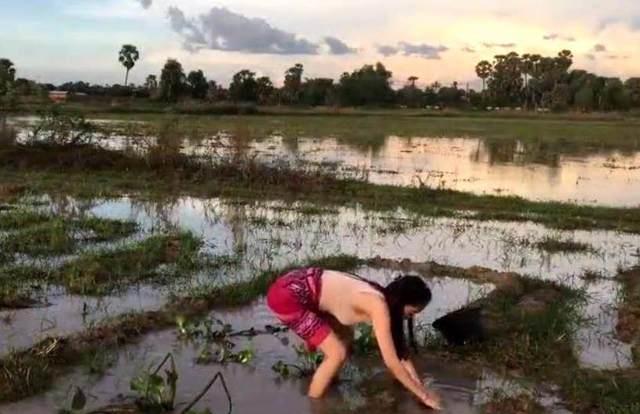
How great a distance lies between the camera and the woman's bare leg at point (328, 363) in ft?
15.5

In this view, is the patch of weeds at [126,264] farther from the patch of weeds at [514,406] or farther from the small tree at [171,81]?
the small tree at [171,81]

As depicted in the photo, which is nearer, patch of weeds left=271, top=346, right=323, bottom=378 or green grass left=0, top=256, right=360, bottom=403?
green grass left=0, top=256, right=360, bottom=403

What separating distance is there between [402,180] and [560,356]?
1160cm

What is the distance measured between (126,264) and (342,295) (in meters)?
3.93

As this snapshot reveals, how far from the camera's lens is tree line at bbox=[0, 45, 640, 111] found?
65.9 m

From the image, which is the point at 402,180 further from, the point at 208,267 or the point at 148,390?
the point at 148,390

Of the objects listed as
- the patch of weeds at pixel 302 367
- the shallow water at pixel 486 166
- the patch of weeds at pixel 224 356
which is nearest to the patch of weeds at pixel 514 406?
the patch of weeds at pixel 302 367

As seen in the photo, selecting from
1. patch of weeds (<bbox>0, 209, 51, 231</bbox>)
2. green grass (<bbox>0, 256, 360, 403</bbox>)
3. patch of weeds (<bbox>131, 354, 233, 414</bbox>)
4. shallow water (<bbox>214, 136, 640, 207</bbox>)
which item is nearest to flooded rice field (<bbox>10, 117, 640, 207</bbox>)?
shallow water (<bbox>214, 136, 640, 207</bbox>)

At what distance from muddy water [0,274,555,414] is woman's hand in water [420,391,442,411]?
10 cm

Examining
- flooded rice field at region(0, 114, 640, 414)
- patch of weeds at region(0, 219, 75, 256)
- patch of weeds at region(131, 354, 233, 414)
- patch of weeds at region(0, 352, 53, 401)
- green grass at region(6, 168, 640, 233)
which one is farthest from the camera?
green grass at region(6, 168, 640, 233)

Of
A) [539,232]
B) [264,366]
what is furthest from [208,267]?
[539,232]

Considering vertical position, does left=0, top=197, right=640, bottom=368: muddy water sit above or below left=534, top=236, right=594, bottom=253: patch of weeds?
below

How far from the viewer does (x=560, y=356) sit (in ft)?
19.1

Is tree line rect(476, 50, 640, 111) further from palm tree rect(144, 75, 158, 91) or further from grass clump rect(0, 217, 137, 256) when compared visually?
grass clump rect(0, 217, 137, 256)
